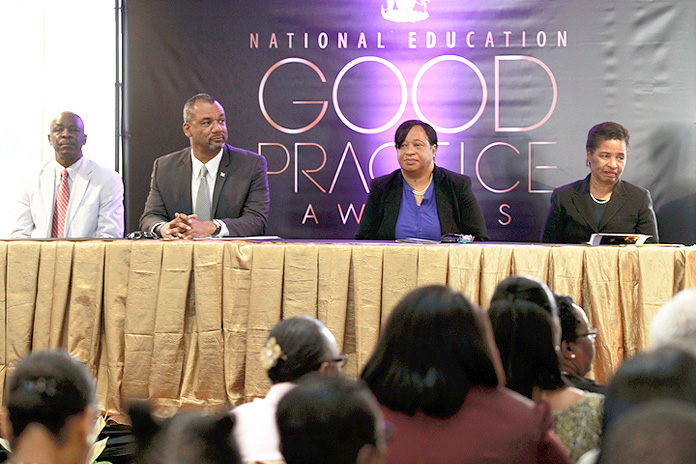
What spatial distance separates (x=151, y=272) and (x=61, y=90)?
108 inches

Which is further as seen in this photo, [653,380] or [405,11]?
[405,11]

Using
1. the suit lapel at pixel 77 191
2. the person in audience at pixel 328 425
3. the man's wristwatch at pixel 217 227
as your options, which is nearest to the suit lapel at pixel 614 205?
the man's wristwatch at pixel 217 227

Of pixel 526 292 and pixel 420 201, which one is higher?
pixel 420 201

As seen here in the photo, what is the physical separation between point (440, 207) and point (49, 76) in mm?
3057

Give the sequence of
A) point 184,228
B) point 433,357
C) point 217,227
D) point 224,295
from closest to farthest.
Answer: point 433,357 < point 224,295 < point 184,228 < point 217,227

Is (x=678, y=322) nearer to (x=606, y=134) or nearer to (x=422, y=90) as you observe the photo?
(x=606, y=134)

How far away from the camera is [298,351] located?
1687 mm

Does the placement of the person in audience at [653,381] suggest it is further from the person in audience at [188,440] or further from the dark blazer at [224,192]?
the dark blazer at [224,192]

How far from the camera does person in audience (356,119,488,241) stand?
13.3 feet

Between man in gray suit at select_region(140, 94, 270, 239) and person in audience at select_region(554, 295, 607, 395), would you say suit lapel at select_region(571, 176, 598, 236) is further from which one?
person in audience at select_region(554, 295, 607, 395)

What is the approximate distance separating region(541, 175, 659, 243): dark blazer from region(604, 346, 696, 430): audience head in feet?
10.6

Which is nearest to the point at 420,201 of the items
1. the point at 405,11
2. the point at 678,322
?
Answer: the point at 405,11

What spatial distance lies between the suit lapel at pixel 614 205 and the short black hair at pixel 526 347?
2701mm

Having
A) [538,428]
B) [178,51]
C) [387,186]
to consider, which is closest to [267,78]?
[178,51]
